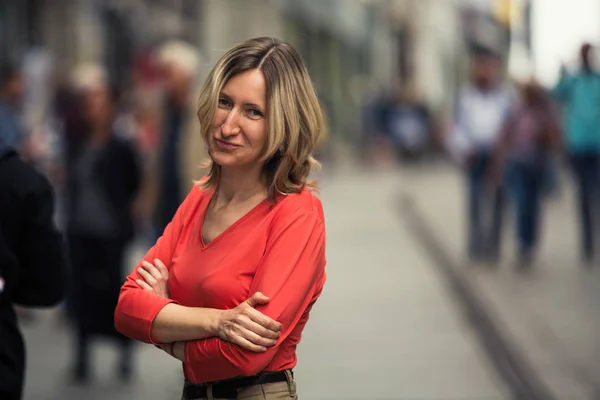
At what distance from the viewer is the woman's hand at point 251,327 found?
3133mm

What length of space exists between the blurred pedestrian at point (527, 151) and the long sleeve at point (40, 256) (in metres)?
9.22

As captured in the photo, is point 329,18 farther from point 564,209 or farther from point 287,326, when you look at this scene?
point 287,326

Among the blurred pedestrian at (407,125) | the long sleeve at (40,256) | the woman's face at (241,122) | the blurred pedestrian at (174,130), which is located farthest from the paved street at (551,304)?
the blurred pedestrian at (407,125)

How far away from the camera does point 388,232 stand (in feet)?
62.5

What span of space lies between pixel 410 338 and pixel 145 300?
22.3 ft

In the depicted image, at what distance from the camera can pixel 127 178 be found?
343 inches

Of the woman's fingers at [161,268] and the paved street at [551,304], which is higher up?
the woman's fingers at [161,268]

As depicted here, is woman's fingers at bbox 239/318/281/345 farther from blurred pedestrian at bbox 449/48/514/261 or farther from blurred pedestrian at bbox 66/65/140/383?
blurred pedestrian at bbox 449/48/514/261

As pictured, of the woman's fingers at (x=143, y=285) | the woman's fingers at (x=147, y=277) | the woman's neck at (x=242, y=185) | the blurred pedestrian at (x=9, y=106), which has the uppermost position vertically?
the woman's neck at (x=242, y=185)

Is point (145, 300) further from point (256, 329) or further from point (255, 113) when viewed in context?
point (255, 113)

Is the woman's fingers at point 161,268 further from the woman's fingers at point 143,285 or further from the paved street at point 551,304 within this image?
the paved street at point 551,304

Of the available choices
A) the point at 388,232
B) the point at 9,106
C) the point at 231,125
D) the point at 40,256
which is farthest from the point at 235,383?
the point at 388,232

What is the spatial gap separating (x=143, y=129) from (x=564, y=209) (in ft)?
24.8

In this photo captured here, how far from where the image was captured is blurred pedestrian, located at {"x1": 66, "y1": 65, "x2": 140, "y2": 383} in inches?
336
